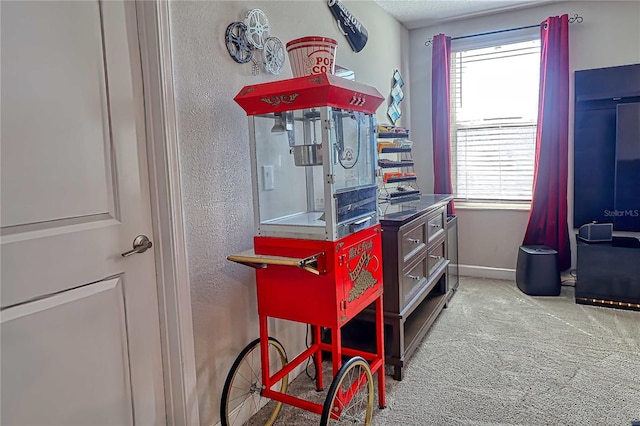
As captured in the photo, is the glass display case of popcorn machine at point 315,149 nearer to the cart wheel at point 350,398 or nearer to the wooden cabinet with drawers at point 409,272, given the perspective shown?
the wooden cabinet with drawers at point 409,272

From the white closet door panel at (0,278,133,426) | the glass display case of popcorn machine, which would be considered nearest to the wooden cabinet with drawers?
the glass display case of popcorn machine

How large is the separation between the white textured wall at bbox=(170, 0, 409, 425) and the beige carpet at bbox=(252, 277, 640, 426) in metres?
0.46

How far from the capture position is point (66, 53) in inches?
52.7

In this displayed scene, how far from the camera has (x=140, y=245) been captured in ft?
5.23

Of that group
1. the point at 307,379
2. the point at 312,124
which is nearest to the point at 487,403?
the point at 307,379

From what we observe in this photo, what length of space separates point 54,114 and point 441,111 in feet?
11.4

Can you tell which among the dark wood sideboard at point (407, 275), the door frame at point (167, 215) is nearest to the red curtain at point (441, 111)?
the dark wood sideboard at point (407, 275)

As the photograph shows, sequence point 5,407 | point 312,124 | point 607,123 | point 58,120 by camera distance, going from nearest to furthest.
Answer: point 5,407
point 58,120
point 312,124
point 607,123

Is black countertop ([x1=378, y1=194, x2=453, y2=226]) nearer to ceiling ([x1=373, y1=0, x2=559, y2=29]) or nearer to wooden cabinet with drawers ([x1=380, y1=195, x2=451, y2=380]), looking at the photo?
wooden cabinet with drawers ([x1=380, y1=195, x2=451, y2=380])

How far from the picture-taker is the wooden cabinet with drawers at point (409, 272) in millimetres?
2320

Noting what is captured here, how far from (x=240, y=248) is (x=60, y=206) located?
83 centimetres

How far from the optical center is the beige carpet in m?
2.01

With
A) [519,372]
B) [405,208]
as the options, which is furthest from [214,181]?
[519,372]

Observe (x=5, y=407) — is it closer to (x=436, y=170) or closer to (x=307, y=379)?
(x=307, y=379)
